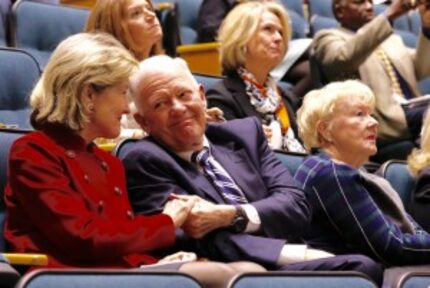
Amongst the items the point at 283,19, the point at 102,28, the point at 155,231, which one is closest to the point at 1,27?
the point at 102,28

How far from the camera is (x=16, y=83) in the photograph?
2656 mm

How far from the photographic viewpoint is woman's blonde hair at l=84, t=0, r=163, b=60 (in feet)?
9.11

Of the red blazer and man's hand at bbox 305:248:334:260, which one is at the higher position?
the red blazer

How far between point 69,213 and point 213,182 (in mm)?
395

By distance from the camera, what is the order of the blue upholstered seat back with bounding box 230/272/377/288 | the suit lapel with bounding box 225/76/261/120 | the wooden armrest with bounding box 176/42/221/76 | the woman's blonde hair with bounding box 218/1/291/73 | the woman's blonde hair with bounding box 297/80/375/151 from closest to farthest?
the blue upholstered seat back with bounding box 230/272/377/288, the woman's blonde hair with bounding box 297/80/375/151, the suit lapel with bounding box 225/76/261/120, the woman's blonde hair with bounding box 218/1/291/73, the wooden armrest with bounding box 176/42/221/76

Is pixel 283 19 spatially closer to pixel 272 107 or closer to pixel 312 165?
pixel 272 107

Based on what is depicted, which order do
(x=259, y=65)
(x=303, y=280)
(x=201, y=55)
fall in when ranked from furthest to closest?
(x=201, y=55) < (x=259, y=65) < (x=303, y=280)

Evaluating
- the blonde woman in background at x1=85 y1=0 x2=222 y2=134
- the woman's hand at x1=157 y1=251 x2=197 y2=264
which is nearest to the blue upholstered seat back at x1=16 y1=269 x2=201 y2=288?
the woman's hand at x1=157 y1=251 x2=197 y2=264

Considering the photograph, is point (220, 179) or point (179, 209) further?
point (220, 179)

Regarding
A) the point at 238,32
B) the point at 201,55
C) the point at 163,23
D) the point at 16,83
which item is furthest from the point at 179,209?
the point at 163,23

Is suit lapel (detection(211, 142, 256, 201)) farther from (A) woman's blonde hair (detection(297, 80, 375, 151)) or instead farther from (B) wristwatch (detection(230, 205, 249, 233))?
(A) woman's blonde hair (detection(297, 80, 375, 151))

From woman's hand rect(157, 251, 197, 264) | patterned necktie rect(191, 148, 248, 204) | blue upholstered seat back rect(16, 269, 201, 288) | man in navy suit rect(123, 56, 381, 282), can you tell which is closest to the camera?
blue upholstered seat back rect(16, 269, 201, 288)

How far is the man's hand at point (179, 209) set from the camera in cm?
201

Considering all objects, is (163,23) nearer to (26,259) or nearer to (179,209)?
(179,209)
